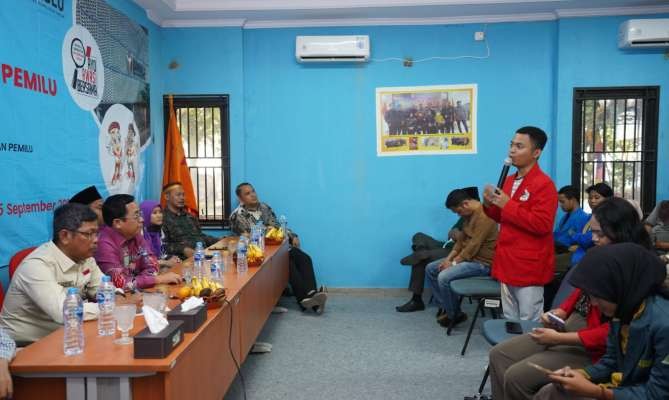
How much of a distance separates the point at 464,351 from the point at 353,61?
9.55 feet

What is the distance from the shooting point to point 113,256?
2838 millimetres

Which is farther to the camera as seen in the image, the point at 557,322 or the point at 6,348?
the point at 557,322

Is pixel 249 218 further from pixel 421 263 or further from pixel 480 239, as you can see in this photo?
pixel 480 239

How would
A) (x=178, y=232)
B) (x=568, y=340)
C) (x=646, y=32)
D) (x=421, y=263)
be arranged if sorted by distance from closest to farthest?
(x=568, y=340)
(x=178, y=232)
(x=646, y=32)
(x=421, y=263)

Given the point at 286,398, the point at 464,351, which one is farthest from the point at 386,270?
the point at 286,398

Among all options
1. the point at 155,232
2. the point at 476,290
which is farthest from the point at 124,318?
the point at 476,290

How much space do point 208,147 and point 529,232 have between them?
346 centimetres

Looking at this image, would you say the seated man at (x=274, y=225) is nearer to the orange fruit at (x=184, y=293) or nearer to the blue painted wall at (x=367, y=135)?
the blue painted wall at (x=367, y=135)

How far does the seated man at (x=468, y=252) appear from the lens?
385cm

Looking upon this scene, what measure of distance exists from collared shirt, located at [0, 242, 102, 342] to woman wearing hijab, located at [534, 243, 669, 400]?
1.90 metres

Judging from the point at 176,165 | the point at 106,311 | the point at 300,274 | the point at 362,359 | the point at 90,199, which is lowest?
the point at 362,359

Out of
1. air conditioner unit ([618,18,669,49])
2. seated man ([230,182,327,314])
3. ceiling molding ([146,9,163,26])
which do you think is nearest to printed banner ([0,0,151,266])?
ceiling molding ([146,9,163,26])

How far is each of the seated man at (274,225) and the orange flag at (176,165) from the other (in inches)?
18.9

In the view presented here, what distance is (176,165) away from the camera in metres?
4.85
